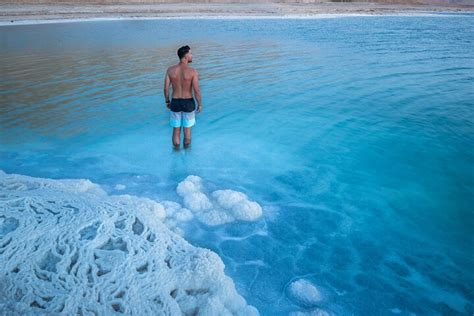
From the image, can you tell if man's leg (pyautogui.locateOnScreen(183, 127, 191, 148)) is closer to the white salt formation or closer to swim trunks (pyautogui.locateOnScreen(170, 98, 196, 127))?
swim trunks (pyautogui.locateOnScreen(170, 98, 196, 127))

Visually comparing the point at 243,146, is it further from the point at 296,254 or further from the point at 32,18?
the point at 32,18

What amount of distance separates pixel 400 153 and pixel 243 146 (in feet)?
9.16

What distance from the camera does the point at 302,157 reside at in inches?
222

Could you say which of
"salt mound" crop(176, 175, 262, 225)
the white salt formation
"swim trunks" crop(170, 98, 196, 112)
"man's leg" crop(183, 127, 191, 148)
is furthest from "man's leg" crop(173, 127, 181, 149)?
the white salt formation

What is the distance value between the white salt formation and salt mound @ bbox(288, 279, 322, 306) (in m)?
0.42

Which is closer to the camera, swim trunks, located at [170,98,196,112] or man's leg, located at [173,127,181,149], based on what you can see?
swim trunks, located at [170,98,196,112]

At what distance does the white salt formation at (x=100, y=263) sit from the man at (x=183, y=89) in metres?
1.97

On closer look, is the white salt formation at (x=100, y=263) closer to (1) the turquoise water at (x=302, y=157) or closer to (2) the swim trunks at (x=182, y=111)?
(1) the turquoise water at (x=302, y=157)

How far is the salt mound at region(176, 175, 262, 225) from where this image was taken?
13.0ft

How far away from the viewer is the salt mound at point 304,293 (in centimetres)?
292

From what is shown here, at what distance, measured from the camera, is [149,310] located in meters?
2.62

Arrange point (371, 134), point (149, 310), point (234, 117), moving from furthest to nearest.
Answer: point (234, 117), point (371, 134), point (149, 310)

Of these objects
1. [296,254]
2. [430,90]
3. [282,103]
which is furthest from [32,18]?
[296,254]

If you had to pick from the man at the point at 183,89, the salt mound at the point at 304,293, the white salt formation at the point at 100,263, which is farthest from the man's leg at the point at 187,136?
the salt mound at the point at 304,293
